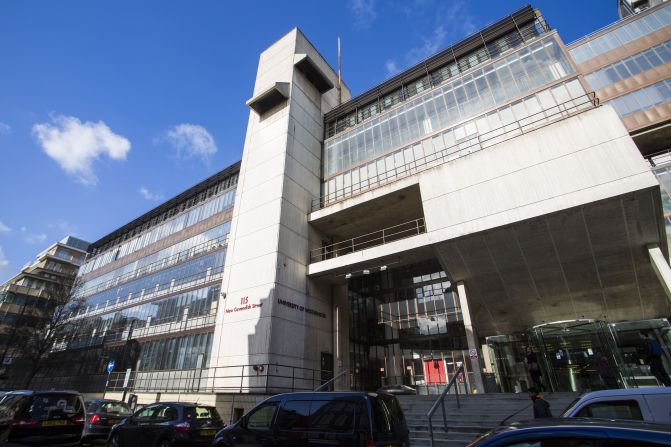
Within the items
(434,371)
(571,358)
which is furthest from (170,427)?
(434,371)

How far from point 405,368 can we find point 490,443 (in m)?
21.4

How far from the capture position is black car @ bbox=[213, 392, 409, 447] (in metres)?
5.37

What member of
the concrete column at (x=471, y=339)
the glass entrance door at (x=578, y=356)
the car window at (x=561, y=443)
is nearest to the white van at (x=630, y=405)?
the car window at (x=561, y=443)

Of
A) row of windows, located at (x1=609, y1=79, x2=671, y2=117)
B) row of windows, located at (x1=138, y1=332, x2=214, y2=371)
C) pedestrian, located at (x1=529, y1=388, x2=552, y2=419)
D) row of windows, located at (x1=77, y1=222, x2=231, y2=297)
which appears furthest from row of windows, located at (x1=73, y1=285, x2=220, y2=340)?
row of windows, located at (x1=609, y1=79, x2=671, y2=117)

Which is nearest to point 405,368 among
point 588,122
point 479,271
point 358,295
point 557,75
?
point 358,295

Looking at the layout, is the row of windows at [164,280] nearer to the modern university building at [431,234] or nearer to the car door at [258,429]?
the modern university building at [431,234]

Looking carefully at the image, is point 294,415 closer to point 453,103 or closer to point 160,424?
point 160,424

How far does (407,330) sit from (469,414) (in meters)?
12.6

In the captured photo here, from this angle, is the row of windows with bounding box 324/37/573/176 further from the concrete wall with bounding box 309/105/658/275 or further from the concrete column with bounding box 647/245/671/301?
the concrete column with bounding box 647/245/671/301

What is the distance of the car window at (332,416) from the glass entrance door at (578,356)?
9.94 m

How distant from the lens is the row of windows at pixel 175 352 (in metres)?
21.0

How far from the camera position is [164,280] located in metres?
28.4

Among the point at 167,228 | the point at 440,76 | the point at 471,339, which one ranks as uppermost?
the point at 440,76

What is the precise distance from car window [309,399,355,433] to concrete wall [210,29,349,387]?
34.9 ft
